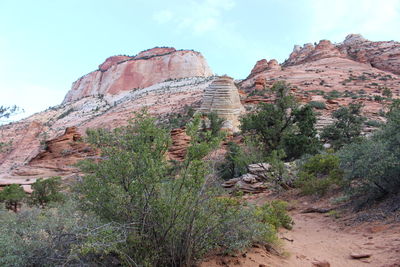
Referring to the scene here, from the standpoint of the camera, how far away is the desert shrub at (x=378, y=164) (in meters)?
6.38

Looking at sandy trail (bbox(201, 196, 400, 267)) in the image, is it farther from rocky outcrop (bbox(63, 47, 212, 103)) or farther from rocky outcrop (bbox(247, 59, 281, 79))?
rocky outcrop (bbox(63, 47, 212, 103))

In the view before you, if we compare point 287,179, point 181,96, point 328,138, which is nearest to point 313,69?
point 181,96

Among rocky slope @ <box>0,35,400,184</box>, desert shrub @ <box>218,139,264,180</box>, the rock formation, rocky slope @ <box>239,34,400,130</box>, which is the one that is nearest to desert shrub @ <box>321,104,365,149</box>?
rocky slope @ <box>239,34,400,130</box>

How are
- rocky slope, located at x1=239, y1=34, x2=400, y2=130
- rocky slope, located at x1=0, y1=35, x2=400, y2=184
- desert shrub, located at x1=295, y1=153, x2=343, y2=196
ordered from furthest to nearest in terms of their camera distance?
rocky slope, located at x1=239, y1=34, x2=400, y2=130
rocky slope, located at x1=0, y1=35, x2=400, y2=184
desert shrub, located at x1=295, y1=153, x2=343, y2=196

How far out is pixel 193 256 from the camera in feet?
13.8

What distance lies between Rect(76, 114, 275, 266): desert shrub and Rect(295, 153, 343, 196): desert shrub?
6.14 meters

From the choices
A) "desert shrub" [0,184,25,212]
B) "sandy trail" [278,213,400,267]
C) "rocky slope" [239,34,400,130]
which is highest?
"rocky slope" [239,34,400,130]

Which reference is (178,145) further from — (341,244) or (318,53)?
(318,53)

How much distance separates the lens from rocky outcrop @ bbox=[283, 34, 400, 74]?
39.7 metres

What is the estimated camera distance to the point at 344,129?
51.4 feet

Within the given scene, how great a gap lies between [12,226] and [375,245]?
553 centimetres

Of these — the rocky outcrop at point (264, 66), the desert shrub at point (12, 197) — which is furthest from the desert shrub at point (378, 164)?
the rocky outcrop at point (264, 66)

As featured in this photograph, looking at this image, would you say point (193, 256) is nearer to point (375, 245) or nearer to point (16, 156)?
point (375, 245)

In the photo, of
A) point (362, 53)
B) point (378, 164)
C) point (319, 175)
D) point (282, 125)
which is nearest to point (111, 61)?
point (362, 53)
